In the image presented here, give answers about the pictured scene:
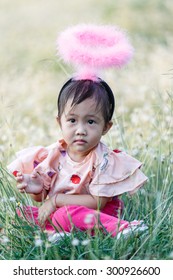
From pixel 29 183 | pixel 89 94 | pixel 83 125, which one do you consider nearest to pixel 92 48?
pixel 89 94

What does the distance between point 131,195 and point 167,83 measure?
2.53 meters

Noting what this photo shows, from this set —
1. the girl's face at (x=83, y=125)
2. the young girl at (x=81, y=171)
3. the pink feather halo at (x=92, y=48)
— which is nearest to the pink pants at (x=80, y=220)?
the young girl at (x=81, y=171)

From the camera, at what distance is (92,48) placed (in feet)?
10.0

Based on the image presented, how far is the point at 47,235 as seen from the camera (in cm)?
281

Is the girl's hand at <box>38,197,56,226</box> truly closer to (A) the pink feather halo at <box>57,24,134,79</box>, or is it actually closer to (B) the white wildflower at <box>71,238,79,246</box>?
(B) the white wildflower at <box>71,238,79,246</box>

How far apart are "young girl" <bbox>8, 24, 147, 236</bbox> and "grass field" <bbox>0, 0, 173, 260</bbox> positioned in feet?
0.37

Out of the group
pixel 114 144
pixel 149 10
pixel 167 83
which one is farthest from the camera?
pixel 149 10

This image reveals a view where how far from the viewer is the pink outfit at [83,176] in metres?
2.90

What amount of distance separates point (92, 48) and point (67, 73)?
38 centimetres

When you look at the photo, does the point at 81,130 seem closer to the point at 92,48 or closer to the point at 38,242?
the point at 92,48

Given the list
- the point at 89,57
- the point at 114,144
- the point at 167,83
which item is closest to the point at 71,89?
the point at 89,57

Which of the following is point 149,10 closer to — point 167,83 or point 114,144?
point 167,83

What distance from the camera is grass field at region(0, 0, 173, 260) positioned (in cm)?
275

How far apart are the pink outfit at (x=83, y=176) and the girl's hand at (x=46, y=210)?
0.03 metres
